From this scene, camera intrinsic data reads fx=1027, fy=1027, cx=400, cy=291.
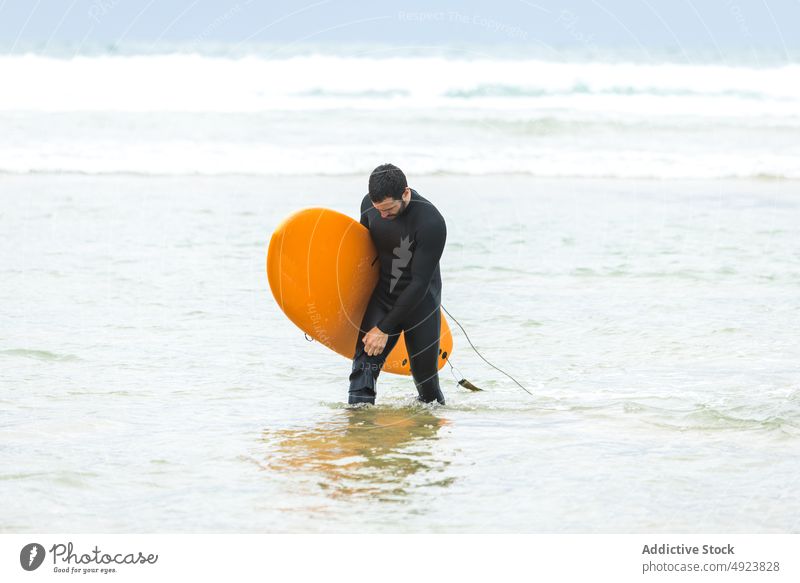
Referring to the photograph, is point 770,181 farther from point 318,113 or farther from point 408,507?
point 408,507

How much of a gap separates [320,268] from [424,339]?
69 centimetres

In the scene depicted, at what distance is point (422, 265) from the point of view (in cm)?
525

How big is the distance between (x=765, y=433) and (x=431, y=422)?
5.76 ft

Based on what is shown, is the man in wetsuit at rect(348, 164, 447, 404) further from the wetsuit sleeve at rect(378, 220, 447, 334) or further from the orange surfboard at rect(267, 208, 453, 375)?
the orange surfboard at rect(267, 208, 453, 375)

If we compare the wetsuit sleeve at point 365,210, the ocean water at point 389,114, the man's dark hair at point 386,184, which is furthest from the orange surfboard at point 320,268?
the ocean water at point 389,114

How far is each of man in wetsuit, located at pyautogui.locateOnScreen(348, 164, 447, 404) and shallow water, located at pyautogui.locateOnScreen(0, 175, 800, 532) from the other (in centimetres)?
25

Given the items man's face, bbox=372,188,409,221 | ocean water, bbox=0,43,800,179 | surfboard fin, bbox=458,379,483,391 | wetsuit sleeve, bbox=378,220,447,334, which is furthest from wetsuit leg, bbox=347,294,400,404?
ocean water, bbox=0,43,800,179

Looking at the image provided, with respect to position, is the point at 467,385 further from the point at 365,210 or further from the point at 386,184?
the point at 386,184

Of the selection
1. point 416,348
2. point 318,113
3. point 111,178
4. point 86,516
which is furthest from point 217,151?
point 86,516

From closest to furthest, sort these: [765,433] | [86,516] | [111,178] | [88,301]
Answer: [86,516], [765,433], [88,301], [111,178]

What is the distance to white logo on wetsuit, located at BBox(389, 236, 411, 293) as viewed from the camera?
5.36 metres

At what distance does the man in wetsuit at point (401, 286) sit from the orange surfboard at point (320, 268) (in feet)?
0.34

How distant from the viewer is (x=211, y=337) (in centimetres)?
767

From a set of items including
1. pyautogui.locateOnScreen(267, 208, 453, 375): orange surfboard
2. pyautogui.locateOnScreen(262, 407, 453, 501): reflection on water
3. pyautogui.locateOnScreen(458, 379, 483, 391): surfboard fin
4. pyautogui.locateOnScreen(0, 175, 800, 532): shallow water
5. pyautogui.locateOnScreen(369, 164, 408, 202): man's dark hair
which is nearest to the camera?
pyautogui.locateOnScreen(0, 175, 800, 532): shallow water
